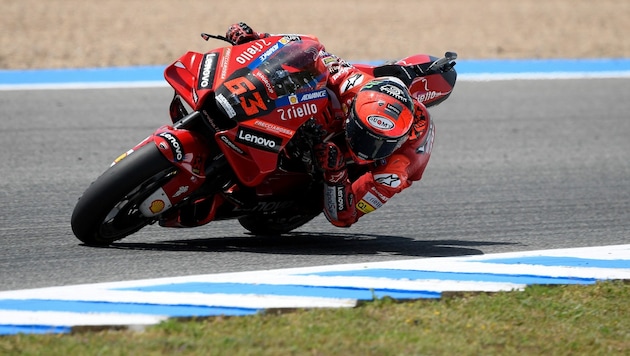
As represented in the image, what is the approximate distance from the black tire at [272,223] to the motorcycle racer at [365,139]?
1.61 feet

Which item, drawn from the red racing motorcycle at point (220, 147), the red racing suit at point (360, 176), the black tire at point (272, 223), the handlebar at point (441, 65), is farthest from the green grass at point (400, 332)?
the handlebar at point (441, 65)

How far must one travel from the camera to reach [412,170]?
19.7ft

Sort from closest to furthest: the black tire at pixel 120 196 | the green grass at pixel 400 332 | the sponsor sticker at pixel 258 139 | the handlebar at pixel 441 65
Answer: the green grass at pixel 400 332, the black tire at pixel 120 196, the sponsor sticker at pixel 258 139, the handlebar at pixel 441 65

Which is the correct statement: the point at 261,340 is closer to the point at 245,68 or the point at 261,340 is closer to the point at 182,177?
the point at 182,177

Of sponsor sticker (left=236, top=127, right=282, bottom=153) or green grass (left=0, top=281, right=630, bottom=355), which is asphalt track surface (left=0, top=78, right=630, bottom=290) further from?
green grass (left=0, top=281, right=630, bottom=355)

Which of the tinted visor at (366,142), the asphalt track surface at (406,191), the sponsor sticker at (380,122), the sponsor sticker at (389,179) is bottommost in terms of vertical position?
the asphalt track surface at (406,191)

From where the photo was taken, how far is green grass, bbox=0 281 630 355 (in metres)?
4.09

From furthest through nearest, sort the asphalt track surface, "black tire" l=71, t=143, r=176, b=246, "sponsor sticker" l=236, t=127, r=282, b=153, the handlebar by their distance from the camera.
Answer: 1. the handlebar
2. the asphalt track surface
3. "sponsor sticker" l=236, t=127, r=282, b=153
4. "black tire" l=71, t=143, r=176, b=246

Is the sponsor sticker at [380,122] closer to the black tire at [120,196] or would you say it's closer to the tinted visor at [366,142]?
the tinted visor at [366,142]

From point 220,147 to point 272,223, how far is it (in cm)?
103

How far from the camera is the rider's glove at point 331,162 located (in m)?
5.69

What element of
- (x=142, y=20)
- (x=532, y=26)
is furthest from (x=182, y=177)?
(x=532, y=26)

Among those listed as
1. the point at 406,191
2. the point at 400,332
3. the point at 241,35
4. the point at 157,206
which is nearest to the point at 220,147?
the point at 157,206

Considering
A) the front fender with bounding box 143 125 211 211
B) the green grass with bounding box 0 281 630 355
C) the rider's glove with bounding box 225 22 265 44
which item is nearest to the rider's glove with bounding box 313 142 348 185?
the front fender with bounding box 143 125 211 211
